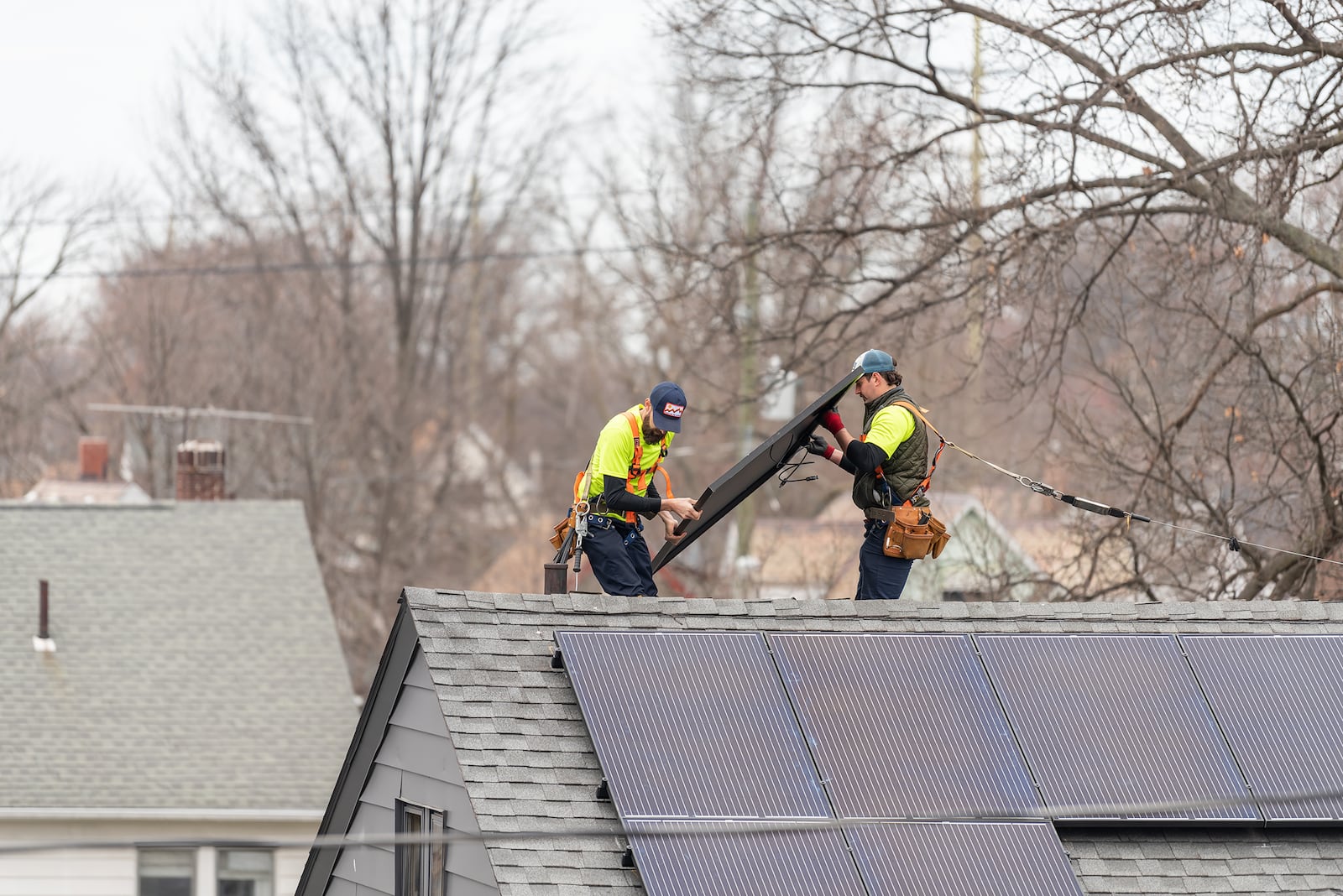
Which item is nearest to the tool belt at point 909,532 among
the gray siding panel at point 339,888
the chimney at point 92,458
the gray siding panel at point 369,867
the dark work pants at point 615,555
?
the dark work pants at point 615,555

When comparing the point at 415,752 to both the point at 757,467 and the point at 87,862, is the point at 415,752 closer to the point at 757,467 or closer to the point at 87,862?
the point at 757,467

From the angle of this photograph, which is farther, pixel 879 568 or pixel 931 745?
pixel 879 568

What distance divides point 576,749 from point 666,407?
2.33m

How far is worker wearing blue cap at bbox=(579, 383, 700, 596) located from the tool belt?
111cm

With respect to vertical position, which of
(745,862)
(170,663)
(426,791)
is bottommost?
(745,862)

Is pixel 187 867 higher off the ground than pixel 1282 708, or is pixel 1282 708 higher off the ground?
pixel 187 867

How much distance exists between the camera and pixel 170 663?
76.7 feet

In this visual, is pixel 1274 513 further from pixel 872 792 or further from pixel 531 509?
pixel 531 509

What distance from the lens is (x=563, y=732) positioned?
25.5 feet

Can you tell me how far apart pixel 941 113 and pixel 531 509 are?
37.7 meters

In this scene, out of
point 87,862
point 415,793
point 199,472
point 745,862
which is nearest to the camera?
point 745,862

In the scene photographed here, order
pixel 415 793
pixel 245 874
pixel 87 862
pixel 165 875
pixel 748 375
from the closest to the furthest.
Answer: pixel 415 793 → pixel 87 862 → pixel 165 875 → pixel 245 874 → pixel 748 375

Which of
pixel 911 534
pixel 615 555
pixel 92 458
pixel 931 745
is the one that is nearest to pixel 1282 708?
pixel 931 745

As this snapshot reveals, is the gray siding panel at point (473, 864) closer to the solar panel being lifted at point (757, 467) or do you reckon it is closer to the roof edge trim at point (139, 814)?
the solar panel being lifted at point (757, 467)
